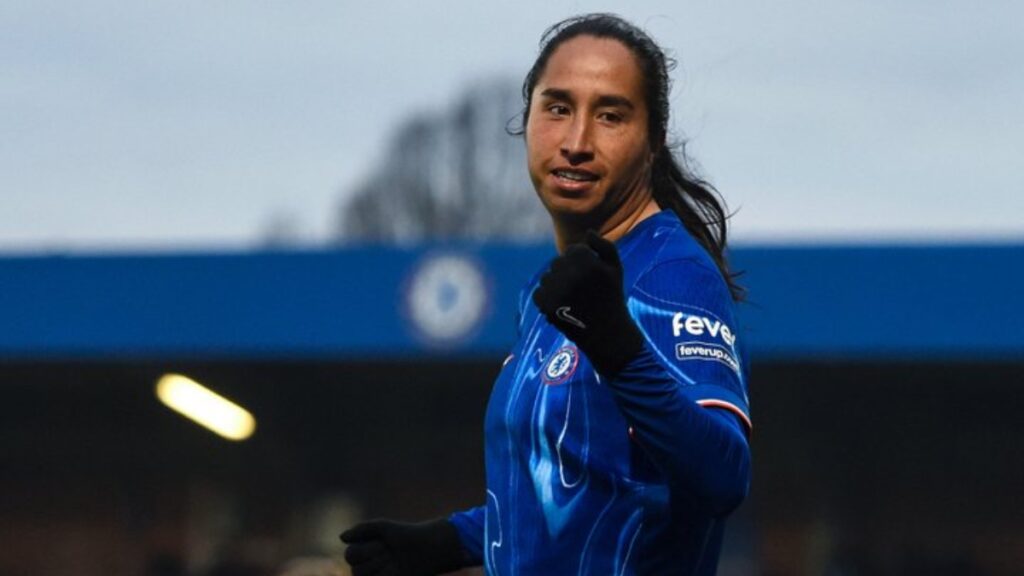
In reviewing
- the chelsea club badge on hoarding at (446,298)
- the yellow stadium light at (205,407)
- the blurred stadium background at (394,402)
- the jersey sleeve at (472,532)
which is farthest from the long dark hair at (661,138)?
the yellow stadium light at (205,407)

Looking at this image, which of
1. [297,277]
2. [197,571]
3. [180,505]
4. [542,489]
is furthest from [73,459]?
[542,489]

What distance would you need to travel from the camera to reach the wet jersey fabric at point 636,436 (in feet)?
10.3

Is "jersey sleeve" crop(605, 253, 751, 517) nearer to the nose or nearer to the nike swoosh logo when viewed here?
the nike swoosh logo

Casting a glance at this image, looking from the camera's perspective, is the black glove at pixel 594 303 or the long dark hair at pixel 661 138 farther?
the long dark hair at pixel 661 138

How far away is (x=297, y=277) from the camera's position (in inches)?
649

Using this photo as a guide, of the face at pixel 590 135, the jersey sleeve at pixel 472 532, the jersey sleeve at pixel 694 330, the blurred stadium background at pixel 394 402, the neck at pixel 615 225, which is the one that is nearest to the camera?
the jersey sleeve at pixel 694 330

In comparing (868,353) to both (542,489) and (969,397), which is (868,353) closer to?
(969,397)

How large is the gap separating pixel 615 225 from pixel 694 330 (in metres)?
0.38

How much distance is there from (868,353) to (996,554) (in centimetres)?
538

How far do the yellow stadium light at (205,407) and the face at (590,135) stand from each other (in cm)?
1610

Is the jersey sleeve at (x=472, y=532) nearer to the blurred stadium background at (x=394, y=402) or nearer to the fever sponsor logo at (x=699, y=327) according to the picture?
the fever sponsor logo at (x=699, y=327)

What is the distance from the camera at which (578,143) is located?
3.47 metres

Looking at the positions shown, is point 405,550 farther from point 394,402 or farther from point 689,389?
point 394,402

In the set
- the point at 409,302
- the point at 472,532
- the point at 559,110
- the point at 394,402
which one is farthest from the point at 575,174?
the point at 394,402
